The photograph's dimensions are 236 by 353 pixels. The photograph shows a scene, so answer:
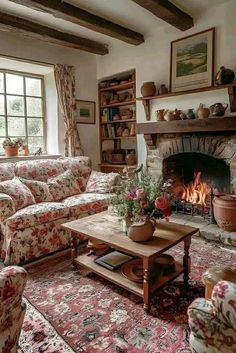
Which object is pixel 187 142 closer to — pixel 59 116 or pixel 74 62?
pixel 59 116

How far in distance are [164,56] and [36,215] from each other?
2.77 meters

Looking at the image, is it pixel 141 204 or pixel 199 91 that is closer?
pixel 141 204

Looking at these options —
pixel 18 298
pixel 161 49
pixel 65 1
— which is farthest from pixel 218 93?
pixel 18 298

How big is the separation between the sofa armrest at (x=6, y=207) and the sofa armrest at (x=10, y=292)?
152cm

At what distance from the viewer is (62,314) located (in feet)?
6.05

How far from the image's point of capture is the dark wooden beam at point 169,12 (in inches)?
110

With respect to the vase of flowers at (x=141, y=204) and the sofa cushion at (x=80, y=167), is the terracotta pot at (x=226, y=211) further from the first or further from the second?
the sofa cushion at (x=80, y=167)

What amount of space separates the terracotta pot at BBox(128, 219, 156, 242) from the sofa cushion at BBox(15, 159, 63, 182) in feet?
6.24

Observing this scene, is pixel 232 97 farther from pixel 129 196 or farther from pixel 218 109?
pixel 129 196

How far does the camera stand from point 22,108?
165 inches

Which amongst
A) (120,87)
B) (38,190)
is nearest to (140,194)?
(38,190)

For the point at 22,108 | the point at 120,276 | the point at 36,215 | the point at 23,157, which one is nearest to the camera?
the point at 120,276

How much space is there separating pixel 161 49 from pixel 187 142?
139cm

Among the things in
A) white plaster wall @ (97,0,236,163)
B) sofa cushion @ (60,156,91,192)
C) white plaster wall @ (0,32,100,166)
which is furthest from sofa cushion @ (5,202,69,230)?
white plaster wall @ (97,0,236,163)
